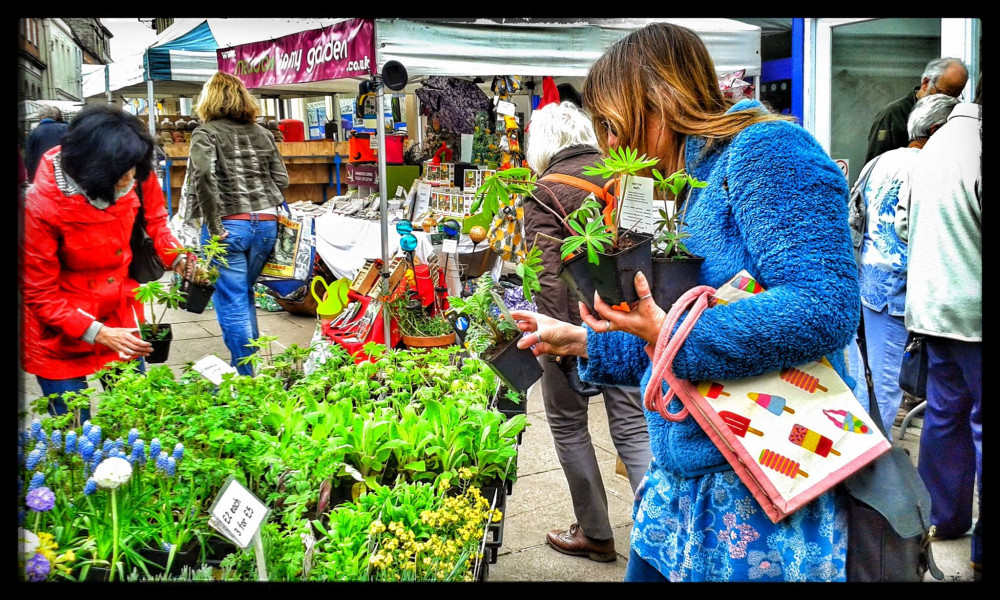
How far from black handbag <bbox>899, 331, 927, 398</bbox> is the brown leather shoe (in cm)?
140

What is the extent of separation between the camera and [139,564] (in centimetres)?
194

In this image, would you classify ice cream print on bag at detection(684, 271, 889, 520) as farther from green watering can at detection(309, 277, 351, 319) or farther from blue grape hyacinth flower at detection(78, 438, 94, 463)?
green watering can at detection(309, 277, 351, 319)

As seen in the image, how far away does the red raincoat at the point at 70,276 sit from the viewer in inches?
117

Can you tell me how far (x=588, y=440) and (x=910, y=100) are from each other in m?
2.89

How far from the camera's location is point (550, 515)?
154 inches

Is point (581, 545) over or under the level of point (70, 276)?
under

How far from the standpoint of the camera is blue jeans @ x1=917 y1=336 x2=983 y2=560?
310 cm

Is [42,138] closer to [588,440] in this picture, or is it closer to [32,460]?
[32,460]

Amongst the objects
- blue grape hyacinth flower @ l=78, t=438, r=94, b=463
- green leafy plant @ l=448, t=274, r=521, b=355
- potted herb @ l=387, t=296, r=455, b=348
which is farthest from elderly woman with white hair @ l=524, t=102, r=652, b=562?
potted herb @ l=387, t=296, r=455, b=348

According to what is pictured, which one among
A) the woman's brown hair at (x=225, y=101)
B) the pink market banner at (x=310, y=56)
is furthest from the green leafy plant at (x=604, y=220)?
the woman's brown hair at (x=225, y=101)

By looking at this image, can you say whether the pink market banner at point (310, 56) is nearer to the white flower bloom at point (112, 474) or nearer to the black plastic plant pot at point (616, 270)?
the white flower bloom at point (112, 474)

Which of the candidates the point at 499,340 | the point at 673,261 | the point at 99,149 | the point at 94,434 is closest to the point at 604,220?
the point at 673,261
